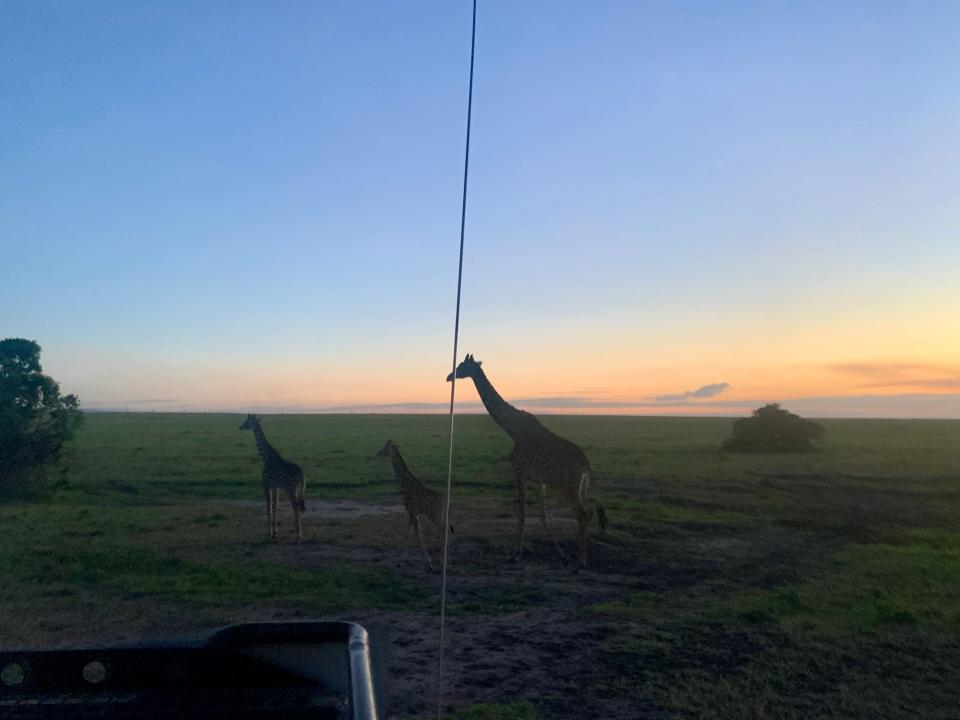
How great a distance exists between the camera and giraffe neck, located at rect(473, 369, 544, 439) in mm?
11008

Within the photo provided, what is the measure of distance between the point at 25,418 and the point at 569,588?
12147 mm

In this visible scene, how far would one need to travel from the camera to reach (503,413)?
1118cm

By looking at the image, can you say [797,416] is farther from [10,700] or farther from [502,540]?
[10,700]

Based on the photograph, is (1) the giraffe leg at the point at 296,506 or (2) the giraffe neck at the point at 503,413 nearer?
(2) the giraffe neck at the point at 503,413

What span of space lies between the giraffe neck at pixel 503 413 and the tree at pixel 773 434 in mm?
18306

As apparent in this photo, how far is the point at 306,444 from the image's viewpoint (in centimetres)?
2984

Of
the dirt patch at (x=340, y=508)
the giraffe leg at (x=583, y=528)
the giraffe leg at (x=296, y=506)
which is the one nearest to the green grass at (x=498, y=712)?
the giraffe leg at (x=583, y=528)

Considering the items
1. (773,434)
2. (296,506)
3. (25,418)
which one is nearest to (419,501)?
(296,506)

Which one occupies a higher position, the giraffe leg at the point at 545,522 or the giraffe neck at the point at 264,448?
the giraffe neck at the point at 264,448

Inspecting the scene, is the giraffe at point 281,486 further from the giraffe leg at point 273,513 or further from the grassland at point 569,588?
the grassland at point 569,588

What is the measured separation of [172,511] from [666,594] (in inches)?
384

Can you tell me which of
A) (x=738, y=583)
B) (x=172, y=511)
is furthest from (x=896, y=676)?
(x=172, y=511)

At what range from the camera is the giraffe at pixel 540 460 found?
1032 centimetres

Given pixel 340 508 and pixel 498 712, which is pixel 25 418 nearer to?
pixel 340 508
